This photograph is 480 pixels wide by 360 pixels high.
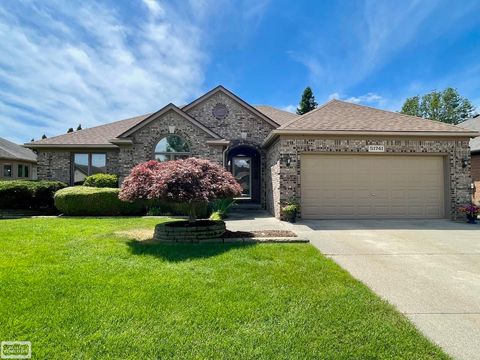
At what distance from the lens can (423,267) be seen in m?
5.11

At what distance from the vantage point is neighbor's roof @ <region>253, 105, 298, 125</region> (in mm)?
18025

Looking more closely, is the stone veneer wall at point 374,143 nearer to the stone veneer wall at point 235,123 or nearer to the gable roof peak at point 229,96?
the stone veneer wall at point 235,123

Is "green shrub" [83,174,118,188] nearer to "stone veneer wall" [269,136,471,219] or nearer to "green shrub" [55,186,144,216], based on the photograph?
"green shrub" [55,186,144,216]

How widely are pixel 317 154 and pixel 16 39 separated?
11158mm

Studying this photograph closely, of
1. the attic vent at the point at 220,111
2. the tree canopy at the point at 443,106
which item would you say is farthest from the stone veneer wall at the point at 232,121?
the tree canopy at the point at 443,106

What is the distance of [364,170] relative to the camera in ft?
36.8

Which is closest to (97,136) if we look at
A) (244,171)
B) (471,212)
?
(244,171)

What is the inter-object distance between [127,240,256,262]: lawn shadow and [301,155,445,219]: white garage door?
18.2ft

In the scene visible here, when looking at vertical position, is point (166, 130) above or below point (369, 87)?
below

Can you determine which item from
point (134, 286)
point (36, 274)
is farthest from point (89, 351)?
point (36, 274)

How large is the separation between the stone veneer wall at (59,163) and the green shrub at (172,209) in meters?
4.61

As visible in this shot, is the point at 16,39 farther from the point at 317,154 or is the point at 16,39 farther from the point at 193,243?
the point at 317,154

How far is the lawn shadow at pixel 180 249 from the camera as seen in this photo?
18.2ft

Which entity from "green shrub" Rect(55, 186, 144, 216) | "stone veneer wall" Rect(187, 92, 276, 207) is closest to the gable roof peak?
"stone veneer wall" Rect(187, 92, 276, 207)
